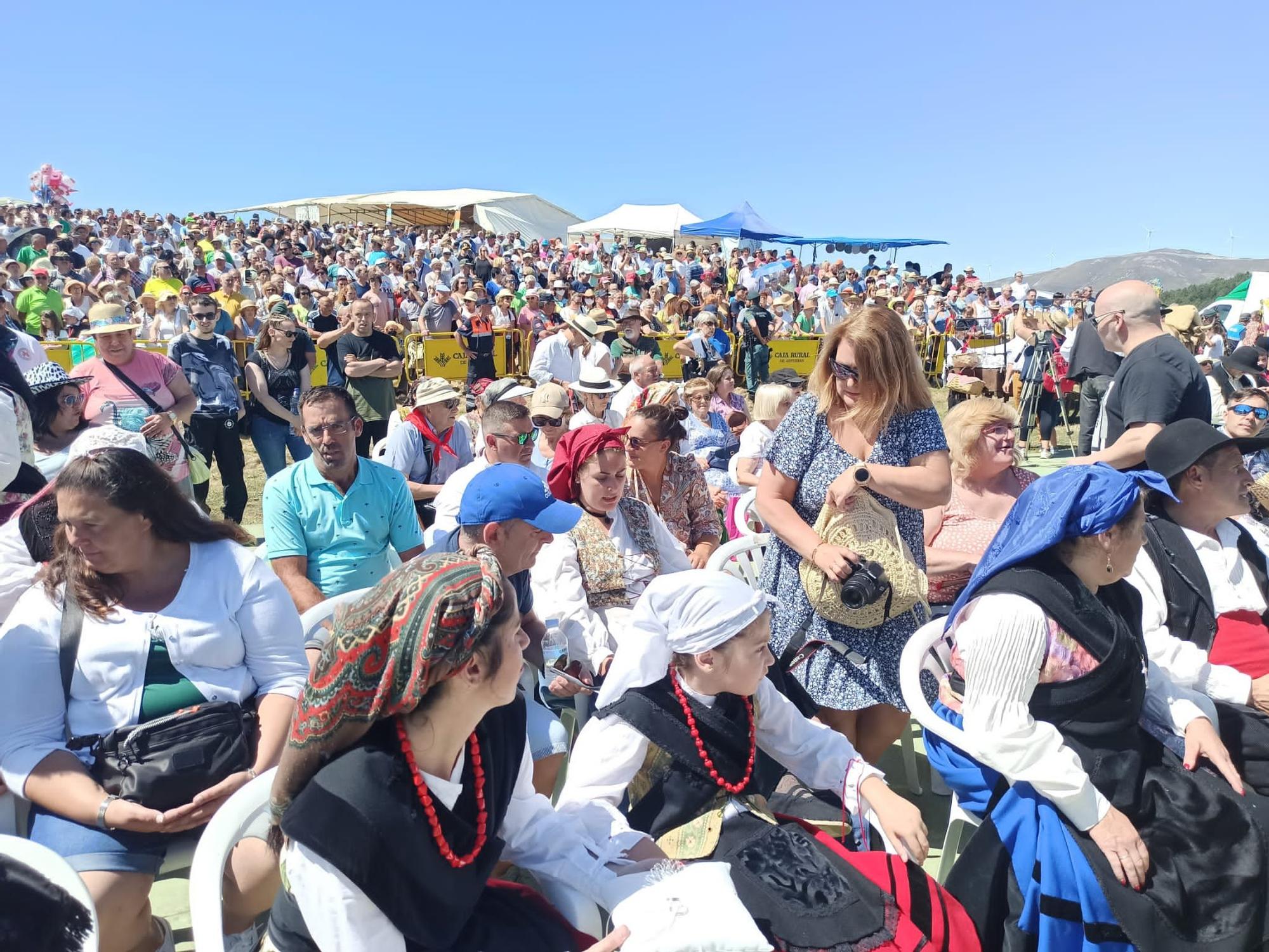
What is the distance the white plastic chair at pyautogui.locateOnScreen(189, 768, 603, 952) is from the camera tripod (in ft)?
33.0

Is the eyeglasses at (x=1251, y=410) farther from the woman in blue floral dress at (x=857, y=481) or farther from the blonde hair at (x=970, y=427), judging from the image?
the woman in blue floral dress at (x=857, y=481)

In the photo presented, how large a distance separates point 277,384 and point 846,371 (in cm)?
496

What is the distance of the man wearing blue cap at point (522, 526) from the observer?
8.91ft

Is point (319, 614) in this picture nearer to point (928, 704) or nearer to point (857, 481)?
point (857, 481)

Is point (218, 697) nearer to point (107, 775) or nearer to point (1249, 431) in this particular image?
point (107, 775)

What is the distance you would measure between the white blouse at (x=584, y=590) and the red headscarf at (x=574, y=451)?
19 centimetres

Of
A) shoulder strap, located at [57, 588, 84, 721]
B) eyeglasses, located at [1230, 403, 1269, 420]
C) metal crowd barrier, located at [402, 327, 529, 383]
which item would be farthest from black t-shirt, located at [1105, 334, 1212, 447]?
metal crowd barrier, located at [402, 327, 529, 383]

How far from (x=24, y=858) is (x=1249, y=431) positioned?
5.12m

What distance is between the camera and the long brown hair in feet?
7.27

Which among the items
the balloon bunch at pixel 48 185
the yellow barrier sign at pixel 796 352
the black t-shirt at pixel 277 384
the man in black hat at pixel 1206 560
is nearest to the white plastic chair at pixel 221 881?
the man in black hat at pixel 1206 560

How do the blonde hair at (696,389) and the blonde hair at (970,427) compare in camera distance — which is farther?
the blonde hair at (696,389)

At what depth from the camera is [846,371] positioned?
2.86m

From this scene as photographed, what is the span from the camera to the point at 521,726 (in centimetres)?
186

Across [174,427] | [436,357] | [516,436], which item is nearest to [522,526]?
[516,436]
